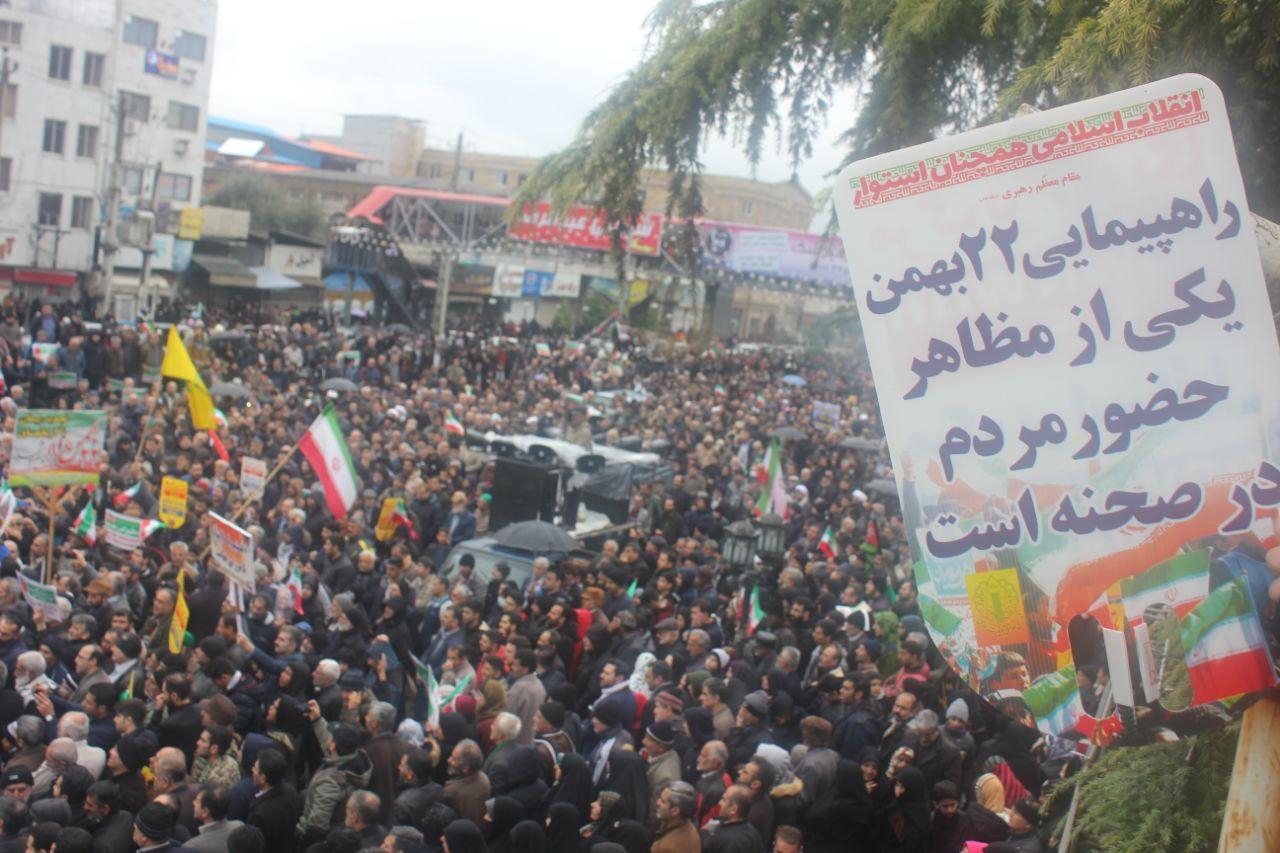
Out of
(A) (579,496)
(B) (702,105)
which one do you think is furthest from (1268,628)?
(A) (579,496)

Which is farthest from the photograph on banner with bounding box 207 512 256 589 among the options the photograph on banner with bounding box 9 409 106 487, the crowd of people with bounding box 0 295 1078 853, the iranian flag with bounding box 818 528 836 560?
the iranian flag with bounding box 818 528 836 560

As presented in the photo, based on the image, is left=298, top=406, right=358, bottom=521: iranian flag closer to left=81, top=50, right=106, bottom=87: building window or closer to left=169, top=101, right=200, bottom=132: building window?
left=81, top=50, right=106, bottom=87: building window

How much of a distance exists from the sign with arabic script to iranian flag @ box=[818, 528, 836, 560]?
10953 millimetres

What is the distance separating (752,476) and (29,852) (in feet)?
47.2

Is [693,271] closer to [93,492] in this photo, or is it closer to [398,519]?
[398,519]

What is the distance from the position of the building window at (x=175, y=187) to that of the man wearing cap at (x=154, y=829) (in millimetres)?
44341

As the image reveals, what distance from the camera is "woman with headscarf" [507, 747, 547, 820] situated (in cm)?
595

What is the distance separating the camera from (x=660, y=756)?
21.4ft

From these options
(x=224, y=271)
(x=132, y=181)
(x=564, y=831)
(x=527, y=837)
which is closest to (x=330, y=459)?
(x=564, y=831)

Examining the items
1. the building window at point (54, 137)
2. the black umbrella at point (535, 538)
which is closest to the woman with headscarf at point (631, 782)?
the black umbrella at point (535, 538)

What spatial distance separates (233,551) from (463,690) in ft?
7.15

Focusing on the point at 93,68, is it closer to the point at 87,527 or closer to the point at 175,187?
the point at 175,187

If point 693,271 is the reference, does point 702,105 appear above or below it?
above

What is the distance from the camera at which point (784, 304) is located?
74062mm
